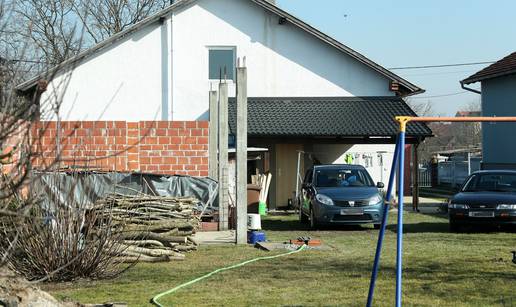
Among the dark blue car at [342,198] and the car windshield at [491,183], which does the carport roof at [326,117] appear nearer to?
the dark blue car at [342,198]

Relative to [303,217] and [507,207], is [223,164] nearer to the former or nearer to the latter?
[303,217]

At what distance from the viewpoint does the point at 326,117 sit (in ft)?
94.0

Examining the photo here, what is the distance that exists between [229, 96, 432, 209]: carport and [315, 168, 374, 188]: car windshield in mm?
6346

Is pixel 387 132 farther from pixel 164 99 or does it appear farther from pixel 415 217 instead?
pixel 164 99

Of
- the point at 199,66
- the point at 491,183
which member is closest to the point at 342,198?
the point at 491,183

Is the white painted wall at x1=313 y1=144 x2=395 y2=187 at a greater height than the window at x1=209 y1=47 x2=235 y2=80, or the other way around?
the window at x1=209 y1=47 x2=235 y2=80

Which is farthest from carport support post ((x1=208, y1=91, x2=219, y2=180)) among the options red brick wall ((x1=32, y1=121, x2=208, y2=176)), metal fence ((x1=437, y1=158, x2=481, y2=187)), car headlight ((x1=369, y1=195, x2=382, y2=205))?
metal fence ((x1=437, y1=158, x2=481, y2=187))

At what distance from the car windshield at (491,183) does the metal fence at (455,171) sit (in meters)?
24.8

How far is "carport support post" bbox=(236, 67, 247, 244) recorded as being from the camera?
15.8m

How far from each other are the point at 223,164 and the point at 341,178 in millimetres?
4309

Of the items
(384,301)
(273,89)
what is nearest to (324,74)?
(273,89)

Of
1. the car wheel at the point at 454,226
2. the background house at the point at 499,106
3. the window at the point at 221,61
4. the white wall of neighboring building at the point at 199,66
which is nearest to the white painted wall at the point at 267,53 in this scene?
the white wall of neighboring building at the point at 199,66

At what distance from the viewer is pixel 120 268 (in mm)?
12023

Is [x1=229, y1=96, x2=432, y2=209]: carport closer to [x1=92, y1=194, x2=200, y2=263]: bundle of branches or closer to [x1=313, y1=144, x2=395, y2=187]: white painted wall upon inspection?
[x1=313, y1=144, x2=395, y2=187]: white painted wall
